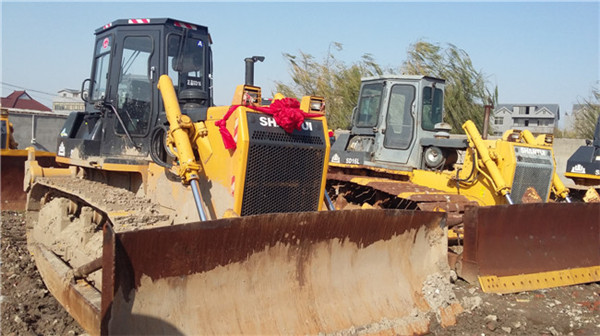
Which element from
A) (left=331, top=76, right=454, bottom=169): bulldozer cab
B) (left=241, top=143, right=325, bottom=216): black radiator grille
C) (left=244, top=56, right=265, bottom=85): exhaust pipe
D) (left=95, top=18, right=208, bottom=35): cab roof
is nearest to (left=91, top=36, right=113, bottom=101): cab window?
(left=95, top=18, right=208, bottom=35): cab roof

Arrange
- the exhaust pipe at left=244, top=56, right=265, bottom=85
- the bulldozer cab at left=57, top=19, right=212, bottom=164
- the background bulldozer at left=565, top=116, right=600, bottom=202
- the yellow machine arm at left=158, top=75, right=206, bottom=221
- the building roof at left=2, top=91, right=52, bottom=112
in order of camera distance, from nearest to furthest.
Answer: the yellow machine arm at left=158, top=75, right=206, bottom=221, the exhaust pipe at left=244, top=56, right=265, bottom=85, the bulldozer cab at left=57, top=19, right=212, bottom=164, the background bulldozer at left=565, top=116, right=600, bottom=202, the building roof at left=2, top=91, right=52, bottom=112

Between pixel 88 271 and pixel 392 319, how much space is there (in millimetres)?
2388

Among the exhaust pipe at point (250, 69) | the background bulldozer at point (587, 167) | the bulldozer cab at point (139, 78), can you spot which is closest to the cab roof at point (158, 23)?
the bulldozer cab at point (139, 78)

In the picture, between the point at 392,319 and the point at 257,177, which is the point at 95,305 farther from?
the point at 392,319

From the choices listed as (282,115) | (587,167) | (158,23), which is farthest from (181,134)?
(587,167)

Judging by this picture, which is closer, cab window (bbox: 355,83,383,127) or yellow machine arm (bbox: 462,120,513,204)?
yellow machine arm (bbox: 462,120,513,204)

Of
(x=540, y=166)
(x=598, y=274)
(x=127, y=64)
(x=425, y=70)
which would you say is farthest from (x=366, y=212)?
(x=425, y=70)

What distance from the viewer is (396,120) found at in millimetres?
9336

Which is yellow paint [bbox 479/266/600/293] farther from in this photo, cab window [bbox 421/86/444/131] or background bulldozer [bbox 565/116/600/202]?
background bulldozer [bbox 565/116/600/202]

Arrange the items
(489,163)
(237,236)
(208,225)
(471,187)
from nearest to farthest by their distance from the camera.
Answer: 1. (208,225)
2. (237,236)
3. (489,163)
4. (471,187)

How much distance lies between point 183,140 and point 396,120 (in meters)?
5.29

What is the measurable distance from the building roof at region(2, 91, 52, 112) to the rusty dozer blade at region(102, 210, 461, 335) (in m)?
48.1

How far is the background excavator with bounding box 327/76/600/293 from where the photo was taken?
20.1 feet

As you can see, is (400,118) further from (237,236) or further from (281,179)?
(237,236)
